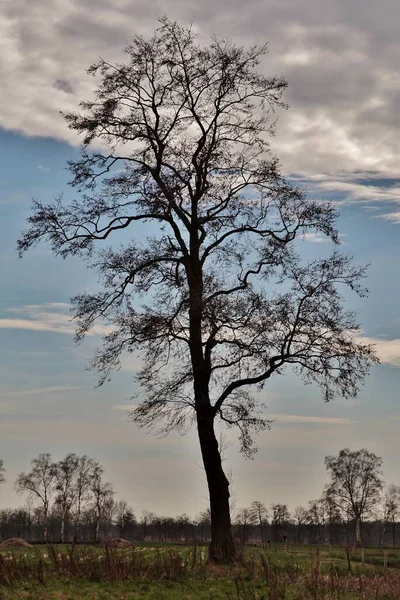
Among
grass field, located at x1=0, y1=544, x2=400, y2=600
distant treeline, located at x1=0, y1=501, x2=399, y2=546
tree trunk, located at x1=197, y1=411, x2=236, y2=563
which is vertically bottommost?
distant treeline, located at x1=0, y1=501, x2=399, y2=546

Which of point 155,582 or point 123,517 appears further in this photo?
point 123,517

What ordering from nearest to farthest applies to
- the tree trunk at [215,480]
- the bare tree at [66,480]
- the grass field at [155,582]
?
1. the grass field at [155,582]
2. the tree trunk at [215,480]
3. the bare tree at [66,480]

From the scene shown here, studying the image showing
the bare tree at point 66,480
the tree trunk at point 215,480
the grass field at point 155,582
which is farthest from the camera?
the bare tree at point 66,480

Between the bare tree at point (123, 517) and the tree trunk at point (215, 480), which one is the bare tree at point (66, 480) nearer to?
the bare tree at point (123, 517)

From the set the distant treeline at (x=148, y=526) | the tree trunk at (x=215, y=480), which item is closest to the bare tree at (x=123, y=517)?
the distant treeline at (x=148, y=526)

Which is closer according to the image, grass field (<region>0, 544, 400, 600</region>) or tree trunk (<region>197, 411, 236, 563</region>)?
grass field (<region>0, 544, 400, 600</region>)

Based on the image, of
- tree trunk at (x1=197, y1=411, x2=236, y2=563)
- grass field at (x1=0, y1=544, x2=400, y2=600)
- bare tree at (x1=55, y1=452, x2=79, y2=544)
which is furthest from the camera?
bare tree at (x1=55, y1=452, x2=79, y2=544)

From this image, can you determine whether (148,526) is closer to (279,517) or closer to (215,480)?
(279,517)

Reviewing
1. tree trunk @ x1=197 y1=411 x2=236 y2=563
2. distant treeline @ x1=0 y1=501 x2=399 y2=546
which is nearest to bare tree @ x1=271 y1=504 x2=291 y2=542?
distant treeline @ x1=0 y1=501 x2=399 y2=546

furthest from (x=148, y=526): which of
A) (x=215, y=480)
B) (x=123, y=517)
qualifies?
(x=215, y=480)

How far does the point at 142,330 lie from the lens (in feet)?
66.8

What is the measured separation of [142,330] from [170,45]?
920cm

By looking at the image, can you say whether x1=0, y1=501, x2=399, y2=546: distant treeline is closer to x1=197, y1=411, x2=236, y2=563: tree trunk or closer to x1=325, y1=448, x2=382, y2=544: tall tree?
x1=325, y1=448, x2=382, y2=544: tall tree

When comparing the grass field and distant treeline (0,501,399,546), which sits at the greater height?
the grass field
